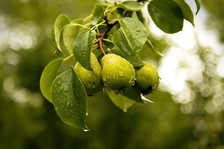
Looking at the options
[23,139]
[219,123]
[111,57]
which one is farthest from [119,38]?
[23,139]

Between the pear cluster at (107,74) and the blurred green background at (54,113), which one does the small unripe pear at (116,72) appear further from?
the blurred green background at (54,113)

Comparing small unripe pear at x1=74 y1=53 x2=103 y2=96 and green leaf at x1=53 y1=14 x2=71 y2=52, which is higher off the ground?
green leaf at x1=53 y1=14 x2=71 y2=52

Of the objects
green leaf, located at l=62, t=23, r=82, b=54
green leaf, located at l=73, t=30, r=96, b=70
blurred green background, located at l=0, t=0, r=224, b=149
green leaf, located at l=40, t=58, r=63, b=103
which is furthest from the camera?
blurred green background, located at l=0, t=0, r=224, b=149

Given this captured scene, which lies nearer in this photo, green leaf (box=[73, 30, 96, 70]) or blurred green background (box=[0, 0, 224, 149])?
green leaf (box=[73, 30, 96, 70])

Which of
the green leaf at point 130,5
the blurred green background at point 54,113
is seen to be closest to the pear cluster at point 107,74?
the green leaf at point 130,5

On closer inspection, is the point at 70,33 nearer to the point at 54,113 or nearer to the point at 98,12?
the point at 98,12

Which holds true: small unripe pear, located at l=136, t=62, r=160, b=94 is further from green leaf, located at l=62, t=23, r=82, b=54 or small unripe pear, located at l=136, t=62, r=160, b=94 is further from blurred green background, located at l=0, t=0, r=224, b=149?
blurred green background, located at l=0, t=0, r=224, b=149

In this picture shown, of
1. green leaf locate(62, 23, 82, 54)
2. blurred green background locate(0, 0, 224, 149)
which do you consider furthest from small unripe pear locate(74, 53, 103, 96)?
blurred green background locate(0, 0, 224, 149)

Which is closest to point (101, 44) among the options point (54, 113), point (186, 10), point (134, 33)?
point (134, 33)
